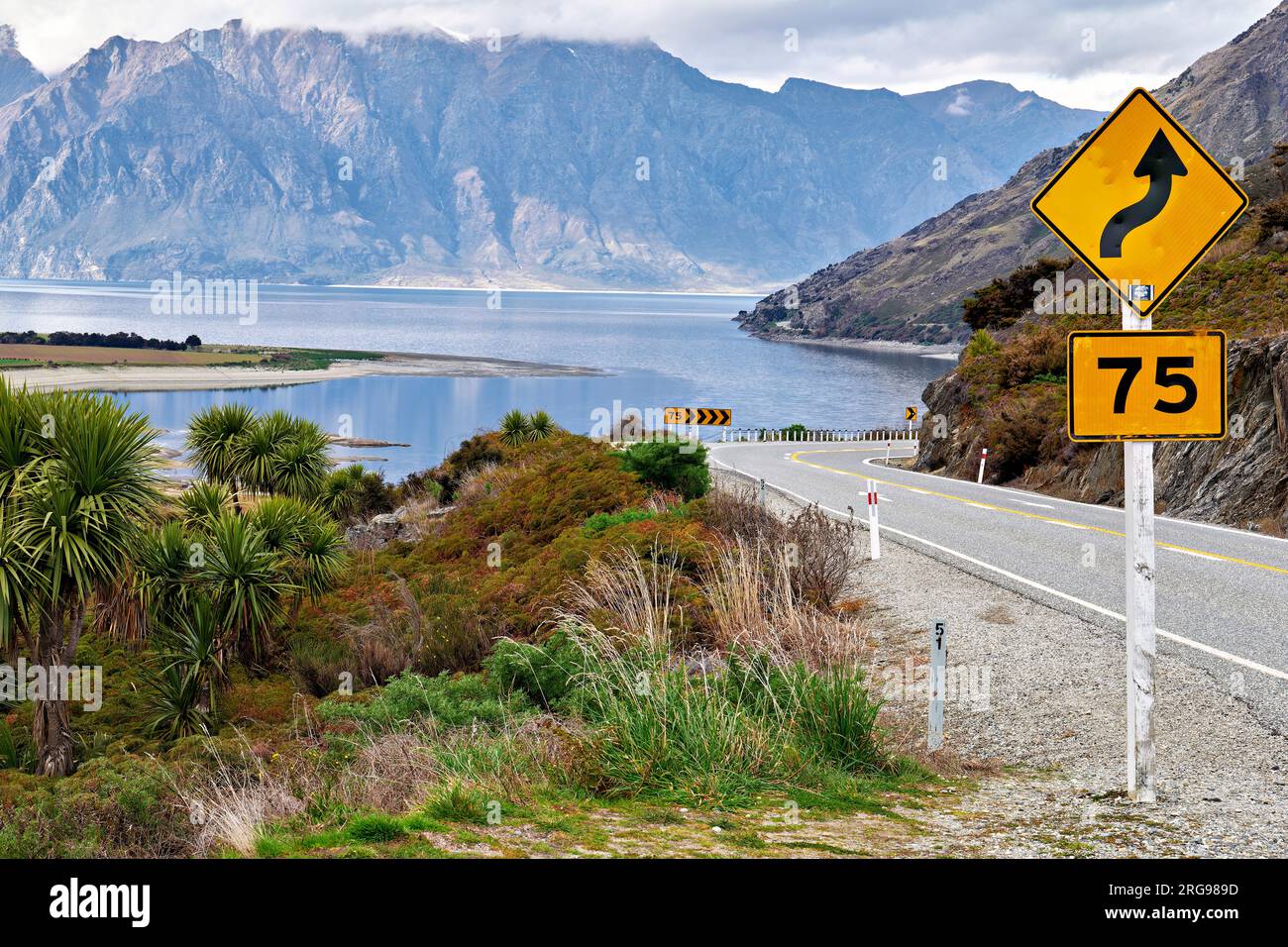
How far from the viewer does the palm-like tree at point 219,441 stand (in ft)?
80.2

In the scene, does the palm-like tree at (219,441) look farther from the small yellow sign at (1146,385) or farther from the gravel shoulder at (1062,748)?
the small yellow sign at (1146,385)

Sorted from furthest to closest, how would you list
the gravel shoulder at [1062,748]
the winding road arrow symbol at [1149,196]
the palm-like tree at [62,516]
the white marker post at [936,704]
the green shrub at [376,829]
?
the palm-like tree at [62,516], the white marker post at [936,704], the winding road arrow symbol at [1149,196], the gravel shoulder at [1062,748], the green shrub at [376,829]

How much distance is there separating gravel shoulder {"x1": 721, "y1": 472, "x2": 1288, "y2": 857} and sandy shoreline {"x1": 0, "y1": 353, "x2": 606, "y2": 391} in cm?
8970

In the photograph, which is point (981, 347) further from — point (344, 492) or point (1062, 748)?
point (1062, 748)

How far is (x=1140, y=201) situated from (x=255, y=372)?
380ft

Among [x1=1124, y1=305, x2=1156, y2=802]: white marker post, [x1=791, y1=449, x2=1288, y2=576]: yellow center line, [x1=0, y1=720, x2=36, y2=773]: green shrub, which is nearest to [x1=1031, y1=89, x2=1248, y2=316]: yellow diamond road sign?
[x1=1124, y1=305, x2=1156, y2=802]: white marker post

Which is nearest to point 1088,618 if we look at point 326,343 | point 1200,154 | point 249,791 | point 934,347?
point 1200,154

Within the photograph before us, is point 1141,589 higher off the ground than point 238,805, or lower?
higher

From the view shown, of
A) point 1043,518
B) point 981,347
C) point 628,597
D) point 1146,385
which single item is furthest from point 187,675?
point 981,347

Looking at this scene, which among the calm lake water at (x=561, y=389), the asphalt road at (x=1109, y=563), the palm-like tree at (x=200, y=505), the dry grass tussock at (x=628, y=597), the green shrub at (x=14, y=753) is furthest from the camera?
the calm lake water at (x=561, y=389)

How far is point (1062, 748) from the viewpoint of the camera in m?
7.67

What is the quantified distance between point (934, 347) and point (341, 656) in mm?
178310

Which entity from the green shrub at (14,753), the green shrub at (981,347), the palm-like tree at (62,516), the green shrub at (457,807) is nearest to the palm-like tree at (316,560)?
the palm-like tree at (62,516)

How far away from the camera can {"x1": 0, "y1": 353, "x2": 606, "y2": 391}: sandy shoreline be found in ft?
332
